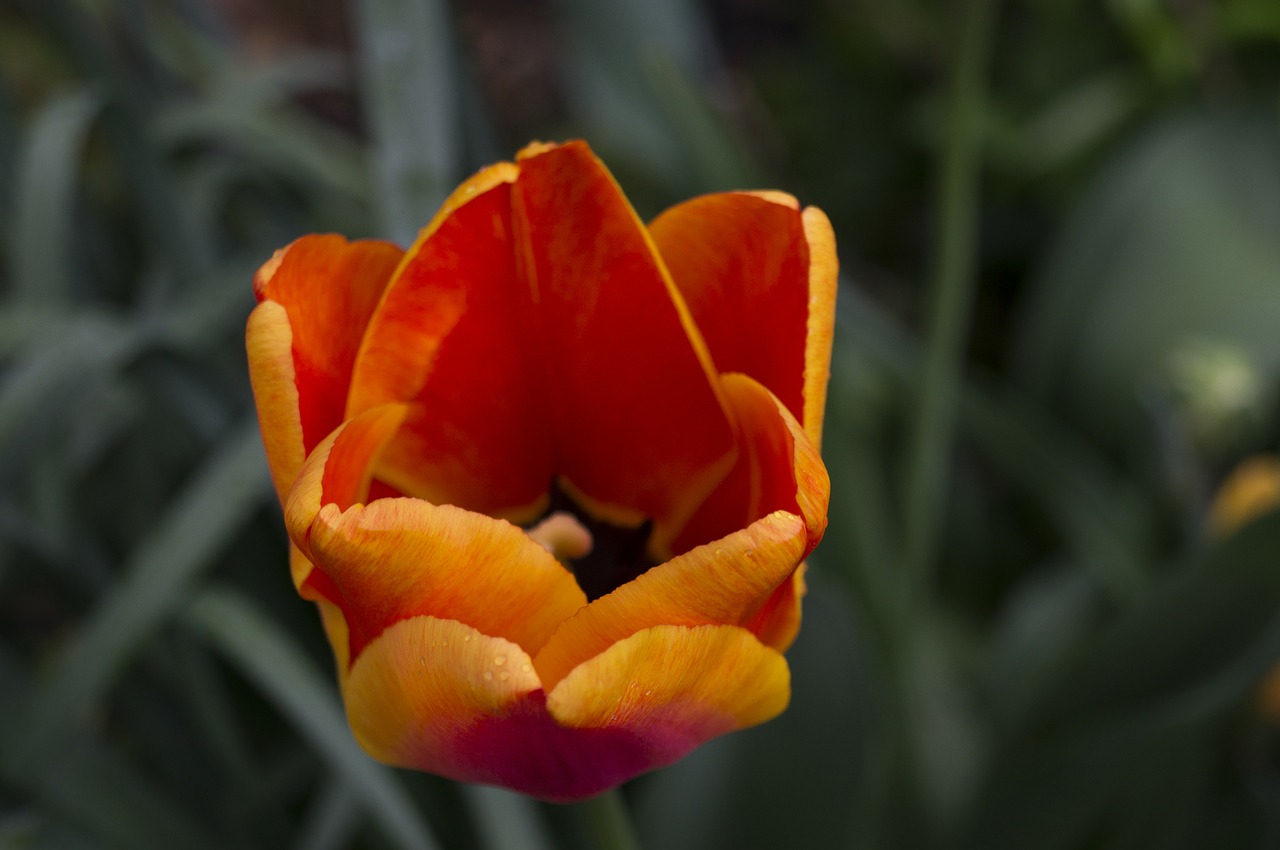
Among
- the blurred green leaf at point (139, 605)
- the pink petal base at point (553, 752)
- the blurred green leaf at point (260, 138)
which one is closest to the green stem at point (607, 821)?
the pink petal base at point (553, 752)

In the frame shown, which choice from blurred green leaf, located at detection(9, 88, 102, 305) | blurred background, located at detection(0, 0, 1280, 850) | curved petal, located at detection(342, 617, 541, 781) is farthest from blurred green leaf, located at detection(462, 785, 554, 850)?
blurred green leaf, located at detection(9, 88, 102, 305)

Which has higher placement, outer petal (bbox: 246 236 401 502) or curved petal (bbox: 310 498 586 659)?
outer petal (bbox: 246 236 401 502)

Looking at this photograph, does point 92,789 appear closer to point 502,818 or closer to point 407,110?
point 502,818

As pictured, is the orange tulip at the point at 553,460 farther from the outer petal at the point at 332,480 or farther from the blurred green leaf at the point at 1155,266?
the blurred green leaf at the point at 1155,266

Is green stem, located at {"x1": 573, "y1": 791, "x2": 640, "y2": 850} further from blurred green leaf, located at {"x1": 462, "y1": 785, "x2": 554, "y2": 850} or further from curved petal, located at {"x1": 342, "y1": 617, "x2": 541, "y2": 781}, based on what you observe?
blurred green leaf, located at {"x1": 462, "y1": 785, "x2": 554, "y2": 850}

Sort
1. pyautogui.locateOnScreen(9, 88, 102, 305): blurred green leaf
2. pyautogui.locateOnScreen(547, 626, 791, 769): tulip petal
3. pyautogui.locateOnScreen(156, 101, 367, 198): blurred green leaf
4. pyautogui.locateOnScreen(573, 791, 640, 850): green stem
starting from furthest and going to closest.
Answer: pyautogui.locateOnScreen(156, 101, 367, 198): blurred green leaf → pyautogui.locateOnScreen(9, 88, 102, 305): blurred green leaf → pyautogui.locateOnScreen(573, 791, 640, 850): green stem → pyautogui.locateOnScreen(547, 626, 791, 769): tulip petal

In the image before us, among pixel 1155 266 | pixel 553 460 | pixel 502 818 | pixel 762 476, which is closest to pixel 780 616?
pixel 762 476

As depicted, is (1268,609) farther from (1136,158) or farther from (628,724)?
(1136,158)

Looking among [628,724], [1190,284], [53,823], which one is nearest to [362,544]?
[628,724]
